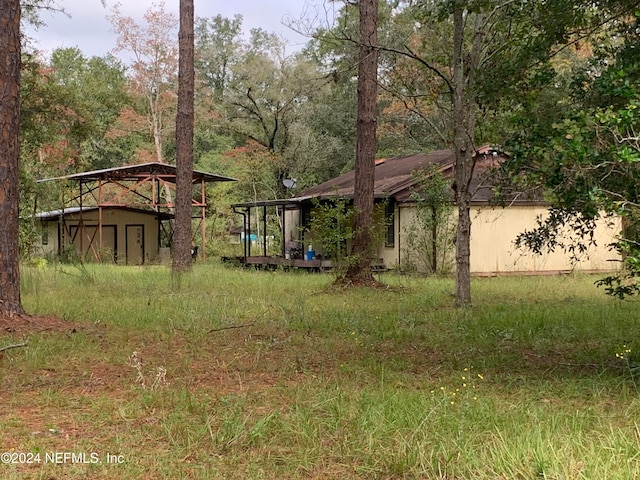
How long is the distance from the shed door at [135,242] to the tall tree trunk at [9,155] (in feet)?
68.6

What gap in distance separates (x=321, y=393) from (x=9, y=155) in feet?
15.6

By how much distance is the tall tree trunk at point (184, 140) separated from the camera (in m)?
15.9

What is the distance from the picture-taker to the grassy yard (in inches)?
131

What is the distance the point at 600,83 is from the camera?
4.86 metres

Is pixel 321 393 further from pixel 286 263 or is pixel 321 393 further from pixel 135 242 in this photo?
pixel 135 242

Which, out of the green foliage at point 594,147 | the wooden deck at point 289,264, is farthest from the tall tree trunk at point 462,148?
the wooden deck at point 289,264

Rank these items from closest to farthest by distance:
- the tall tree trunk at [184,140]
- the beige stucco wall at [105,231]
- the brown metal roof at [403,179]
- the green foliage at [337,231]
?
the green foliage at [337,231], the tall tree trunk at [184,140], the brown metal roof at [403,179], the beige stucco wall at [105,231]

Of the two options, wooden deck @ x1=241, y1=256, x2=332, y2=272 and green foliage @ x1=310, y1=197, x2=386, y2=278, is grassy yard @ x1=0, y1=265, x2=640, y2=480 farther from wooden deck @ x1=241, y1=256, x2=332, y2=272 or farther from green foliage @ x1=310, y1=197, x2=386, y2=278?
wooden deck @ x1=241, y1=256, x2=332, y2=272

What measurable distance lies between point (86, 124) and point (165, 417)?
15.9 m

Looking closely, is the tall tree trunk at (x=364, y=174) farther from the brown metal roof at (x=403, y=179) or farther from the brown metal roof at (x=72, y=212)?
the brown metal roof at (x=72, y=212)

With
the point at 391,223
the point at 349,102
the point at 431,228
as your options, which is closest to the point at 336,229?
the point at 431,228

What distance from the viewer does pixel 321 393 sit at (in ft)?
15.3

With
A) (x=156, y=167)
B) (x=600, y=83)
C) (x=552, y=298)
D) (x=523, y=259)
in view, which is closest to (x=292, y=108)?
(x=156, y=167)

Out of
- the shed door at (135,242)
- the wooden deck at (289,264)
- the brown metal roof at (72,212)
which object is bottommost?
the wooden deck at (289,264)
